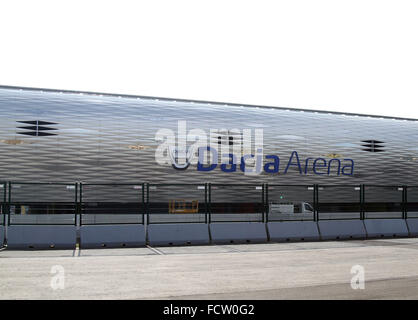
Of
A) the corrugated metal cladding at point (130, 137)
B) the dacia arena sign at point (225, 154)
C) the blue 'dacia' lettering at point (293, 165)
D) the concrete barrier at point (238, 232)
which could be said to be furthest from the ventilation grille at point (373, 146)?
the concrete barrier at point (238, 232)

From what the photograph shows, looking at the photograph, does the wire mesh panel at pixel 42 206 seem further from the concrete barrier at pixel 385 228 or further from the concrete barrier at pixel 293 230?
the concrete barrier at pixel 385 228

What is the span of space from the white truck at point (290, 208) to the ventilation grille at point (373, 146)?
15116mm

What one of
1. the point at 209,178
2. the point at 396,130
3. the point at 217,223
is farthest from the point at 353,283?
the point at 396,130

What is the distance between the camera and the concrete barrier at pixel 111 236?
16031 millimetres

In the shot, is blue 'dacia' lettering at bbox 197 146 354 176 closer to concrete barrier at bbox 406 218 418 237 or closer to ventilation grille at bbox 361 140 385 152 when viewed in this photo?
ventilation grille at bbox 361 140 385 152

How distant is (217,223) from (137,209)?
2981 mm

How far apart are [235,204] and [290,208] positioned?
409 centimetres

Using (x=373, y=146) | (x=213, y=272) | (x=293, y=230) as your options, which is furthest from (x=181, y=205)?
(x=373, y=146)

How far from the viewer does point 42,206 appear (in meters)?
20.7

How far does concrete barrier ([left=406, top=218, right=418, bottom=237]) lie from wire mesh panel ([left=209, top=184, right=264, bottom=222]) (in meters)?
6.57

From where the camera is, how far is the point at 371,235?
65.2 ft

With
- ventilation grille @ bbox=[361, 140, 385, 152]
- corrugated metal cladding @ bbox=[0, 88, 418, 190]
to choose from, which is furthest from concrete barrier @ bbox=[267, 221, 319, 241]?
ventilation grille @ bbox=[361, 140, 385, 152]

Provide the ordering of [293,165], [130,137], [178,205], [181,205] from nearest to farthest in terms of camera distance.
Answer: [178,205]
[181,205]
[130,137]
[293,165]

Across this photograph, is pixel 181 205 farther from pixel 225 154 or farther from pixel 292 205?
pixel 225 154
